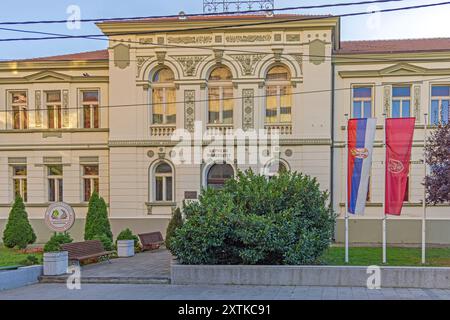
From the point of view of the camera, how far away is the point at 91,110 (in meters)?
24.2

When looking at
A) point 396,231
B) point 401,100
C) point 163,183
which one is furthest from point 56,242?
point 401,100

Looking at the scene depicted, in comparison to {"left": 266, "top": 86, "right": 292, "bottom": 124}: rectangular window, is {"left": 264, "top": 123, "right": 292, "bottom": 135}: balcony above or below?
below

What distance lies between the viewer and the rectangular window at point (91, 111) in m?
24.2

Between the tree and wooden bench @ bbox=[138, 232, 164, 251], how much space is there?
11320 mm

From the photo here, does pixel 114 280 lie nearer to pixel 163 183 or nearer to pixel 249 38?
pixel 163 183

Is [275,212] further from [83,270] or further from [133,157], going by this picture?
[133,157]

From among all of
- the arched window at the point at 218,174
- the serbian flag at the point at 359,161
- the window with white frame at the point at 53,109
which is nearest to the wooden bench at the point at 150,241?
the arched window at the point at 218,174

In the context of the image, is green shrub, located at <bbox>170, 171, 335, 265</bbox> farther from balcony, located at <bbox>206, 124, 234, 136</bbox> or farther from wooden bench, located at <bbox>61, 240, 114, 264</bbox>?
balcony, located at <bbox>206, 124, 234, 136</bbox>

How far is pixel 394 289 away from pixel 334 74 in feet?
47.2

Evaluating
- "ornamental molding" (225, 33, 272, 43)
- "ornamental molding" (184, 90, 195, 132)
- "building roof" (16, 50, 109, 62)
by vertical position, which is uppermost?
"ornamental molding" (225, 33, 272, 43)

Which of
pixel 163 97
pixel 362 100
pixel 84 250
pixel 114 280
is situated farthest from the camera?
pixel 163 97

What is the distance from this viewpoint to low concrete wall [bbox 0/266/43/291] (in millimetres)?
11469

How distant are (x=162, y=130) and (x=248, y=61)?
569cm

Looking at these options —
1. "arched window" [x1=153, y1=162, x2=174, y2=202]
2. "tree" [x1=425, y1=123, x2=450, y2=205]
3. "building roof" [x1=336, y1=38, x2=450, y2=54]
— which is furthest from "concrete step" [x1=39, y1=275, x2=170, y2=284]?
"building roof" [x1=336, y1=38, x2=450, y2=54]
